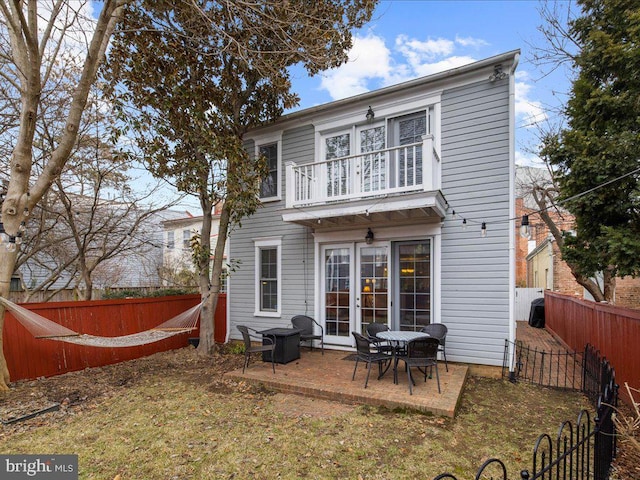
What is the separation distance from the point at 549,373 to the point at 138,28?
1068 cm

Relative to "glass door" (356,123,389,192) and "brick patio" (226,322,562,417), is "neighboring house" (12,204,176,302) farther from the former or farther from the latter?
"glass door" (356,123,389,192)

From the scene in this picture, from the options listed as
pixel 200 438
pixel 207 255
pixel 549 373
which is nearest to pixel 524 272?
pixel 549 373

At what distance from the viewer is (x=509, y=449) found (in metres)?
3.63

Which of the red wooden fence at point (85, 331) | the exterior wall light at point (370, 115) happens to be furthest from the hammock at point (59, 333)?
the exterior wall light at point (370, 115)

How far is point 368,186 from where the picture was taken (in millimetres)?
6875

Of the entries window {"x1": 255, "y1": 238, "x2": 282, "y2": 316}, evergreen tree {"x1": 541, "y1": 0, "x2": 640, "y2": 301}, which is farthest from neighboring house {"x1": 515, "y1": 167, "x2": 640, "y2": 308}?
window {"x1": 255, "y1": 238, "x2": 282, "y2": 316}

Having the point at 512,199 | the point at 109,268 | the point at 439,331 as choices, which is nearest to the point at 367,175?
the point at 512,199

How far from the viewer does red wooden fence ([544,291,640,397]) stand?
180 inches

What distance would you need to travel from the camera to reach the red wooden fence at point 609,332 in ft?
15.0

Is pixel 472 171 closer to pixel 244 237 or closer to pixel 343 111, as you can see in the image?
pixel 343 111

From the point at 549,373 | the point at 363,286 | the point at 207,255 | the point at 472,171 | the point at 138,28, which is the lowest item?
the point at 549,373

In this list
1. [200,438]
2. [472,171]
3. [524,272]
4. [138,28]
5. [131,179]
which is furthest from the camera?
[524,272]

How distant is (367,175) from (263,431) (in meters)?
4.81

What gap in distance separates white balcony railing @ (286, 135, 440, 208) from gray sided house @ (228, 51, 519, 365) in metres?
0.03
